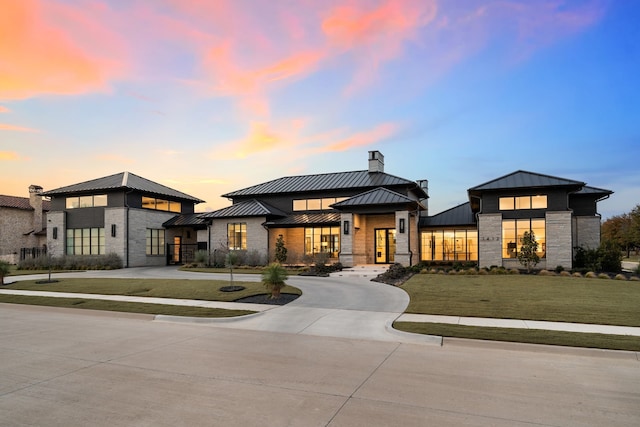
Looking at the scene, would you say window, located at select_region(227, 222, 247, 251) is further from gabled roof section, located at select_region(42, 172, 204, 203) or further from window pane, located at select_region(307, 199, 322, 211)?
gabled roof section, located at select_region(42, 172, 204, 203)

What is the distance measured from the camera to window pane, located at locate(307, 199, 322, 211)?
1389 inches

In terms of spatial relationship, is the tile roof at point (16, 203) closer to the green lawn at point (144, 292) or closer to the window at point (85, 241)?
the window at point (85, 241)

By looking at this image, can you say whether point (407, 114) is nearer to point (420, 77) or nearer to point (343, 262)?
point (420, 77)

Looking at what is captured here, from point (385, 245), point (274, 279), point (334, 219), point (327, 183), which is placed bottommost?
point (274, 279)

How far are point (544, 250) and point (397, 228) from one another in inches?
394

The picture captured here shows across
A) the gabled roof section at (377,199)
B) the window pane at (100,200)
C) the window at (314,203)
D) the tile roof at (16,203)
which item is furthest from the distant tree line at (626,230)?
the tile roof at (16,203)

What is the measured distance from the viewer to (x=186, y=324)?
12.0 metres

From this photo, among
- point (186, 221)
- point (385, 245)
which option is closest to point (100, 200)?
point (186, 221)

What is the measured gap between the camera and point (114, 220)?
116 feet

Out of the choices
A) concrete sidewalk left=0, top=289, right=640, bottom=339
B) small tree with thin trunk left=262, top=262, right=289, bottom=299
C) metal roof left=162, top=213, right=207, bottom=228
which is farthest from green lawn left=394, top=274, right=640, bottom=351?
metal roof left=162, top=213, right=207, bottom=228

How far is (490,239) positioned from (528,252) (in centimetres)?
285

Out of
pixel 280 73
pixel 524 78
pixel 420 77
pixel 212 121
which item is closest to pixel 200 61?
pixel 280 73

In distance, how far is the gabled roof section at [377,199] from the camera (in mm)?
28703

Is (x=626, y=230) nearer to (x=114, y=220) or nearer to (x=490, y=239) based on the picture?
(x=490, y=239)
